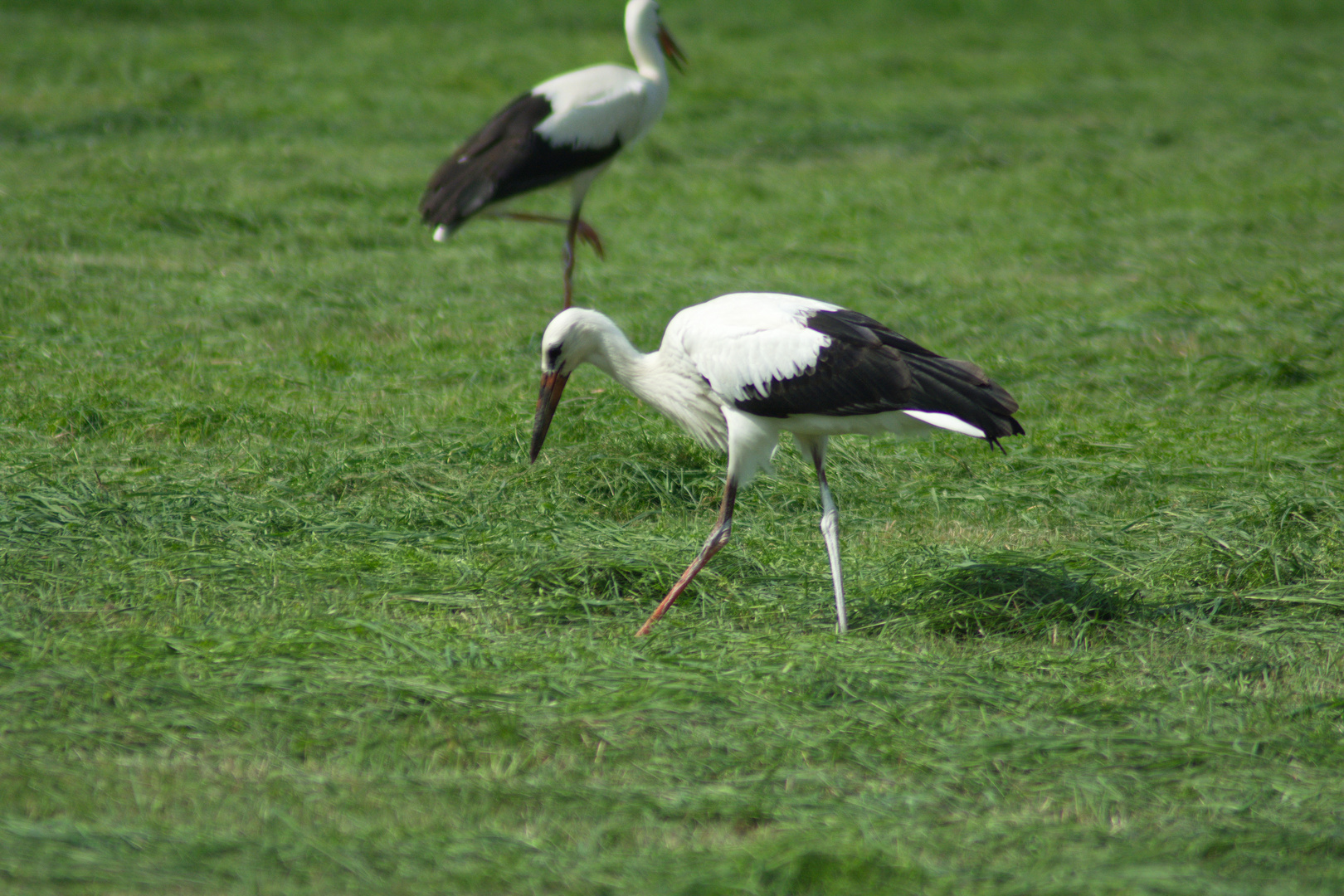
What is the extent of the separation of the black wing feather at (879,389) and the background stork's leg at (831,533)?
0.29 meters

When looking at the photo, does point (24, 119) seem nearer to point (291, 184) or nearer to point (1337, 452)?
point (291, 184)

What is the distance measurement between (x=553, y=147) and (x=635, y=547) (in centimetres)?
386

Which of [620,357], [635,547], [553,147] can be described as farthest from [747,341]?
[553,147]

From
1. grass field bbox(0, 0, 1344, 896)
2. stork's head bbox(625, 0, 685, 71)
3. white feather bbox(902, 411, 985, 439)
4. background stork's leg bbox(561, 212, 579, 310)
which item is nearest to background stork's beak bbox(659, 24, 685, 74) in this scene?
stork's head bbox(625, 0, 685, 71)

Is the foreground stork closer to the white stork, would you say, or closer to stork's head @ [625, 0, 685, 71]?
the white stork

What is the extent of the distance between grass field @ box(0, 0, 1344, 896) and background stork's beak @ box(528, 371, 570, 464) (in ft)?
0.86

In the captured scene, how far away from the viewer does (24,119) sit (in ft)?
33.7

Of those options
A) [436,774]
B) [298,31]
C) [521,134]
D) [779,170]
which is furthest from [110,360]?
[298,31]

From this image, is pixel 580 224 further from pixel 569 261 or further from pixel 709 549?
pixel 709 549

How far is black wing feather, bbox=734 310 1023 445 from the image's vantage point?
396 cm

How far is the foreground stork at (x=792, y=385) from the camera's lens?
13.1 ft

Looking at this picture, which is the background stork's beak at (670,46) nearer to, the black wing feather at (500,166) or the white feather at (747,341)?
the black wing feather at (500,166)

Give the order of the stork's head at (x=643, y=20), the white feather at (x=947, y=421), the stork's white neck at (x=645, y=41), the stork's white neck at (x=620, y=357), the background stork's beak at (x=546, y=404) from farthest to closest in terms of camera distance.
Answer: the stork's head at (x=643, y=20), the stork's white neck at (x=645, y=41), the background stork's beak at (x=546, y=404), the stork's white neck at (x=620, y=357), the white feather at (x=947, y=421)

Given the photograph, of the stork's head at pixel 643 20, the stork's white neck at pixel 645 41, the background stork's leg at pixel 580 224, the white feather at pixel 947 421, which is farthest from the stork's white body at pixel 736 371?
the stork's head at pixel 643 20
